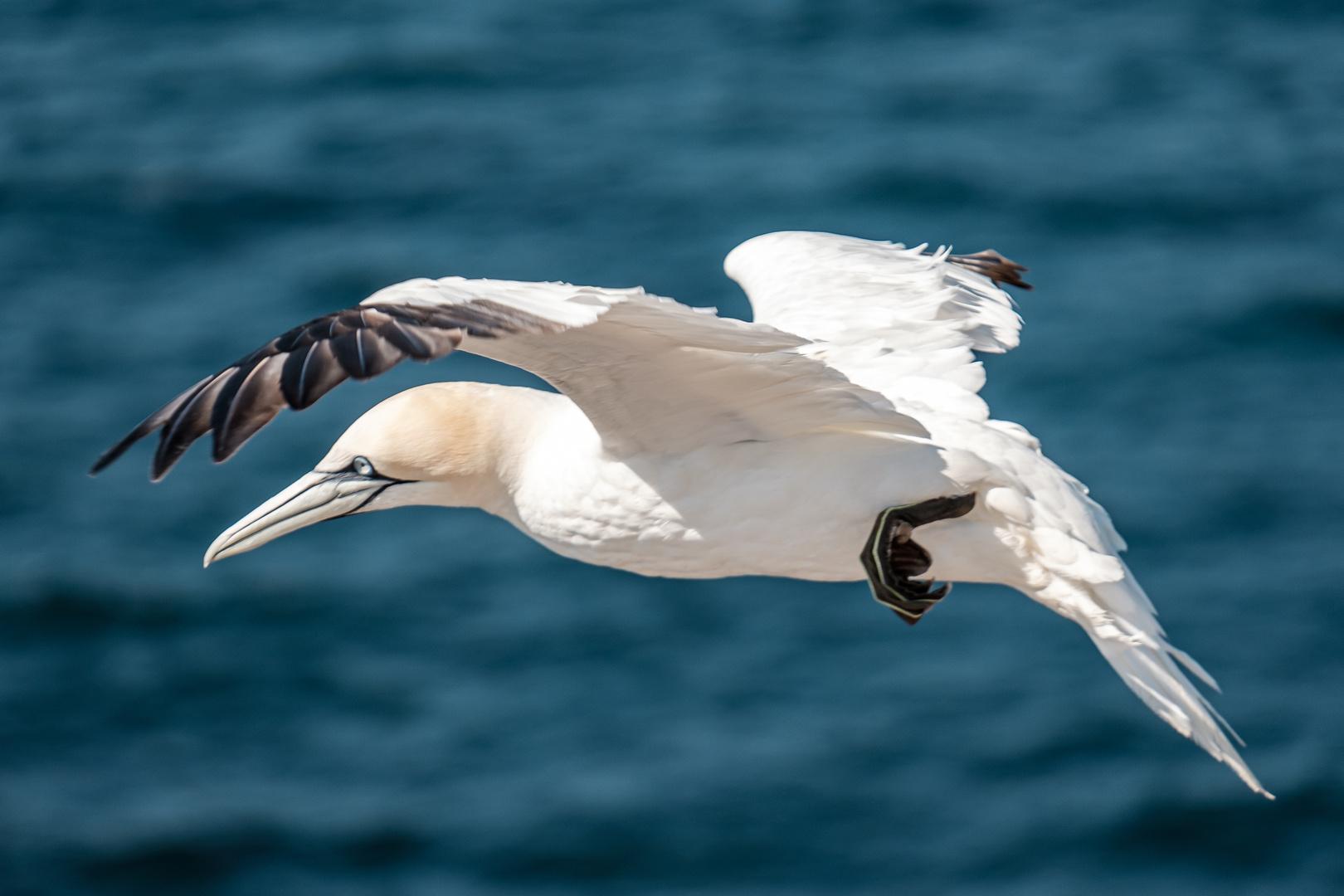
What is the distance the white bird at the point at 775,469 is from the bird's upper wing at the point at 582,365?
17 mm

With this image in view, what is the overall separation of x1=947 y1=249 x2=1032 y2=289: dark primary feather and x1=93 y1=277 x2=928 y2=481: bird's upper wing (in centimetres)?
267

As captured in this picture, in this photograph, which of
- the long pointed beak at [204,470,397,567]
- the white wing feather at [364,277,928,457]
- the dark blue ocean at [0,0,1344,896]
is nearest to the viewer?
Answer: the white wing feather at [364,277,928,457]

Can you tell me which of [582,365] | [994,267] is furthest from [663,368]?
[994,267]

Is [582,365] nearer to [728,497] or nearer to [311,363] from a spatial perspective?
[728,497]

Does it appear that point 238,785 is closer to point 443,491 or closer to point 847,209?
point 847,209

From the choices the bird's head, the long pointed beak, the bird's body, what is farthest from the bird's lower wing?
the long pointed beak

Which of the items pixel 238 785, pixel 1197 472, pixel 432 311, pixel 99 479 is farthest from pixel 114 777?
pixel 432 311

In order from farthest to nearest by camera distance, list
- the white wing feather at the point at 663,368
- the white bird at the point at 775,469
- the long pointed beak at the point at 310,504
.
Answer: the long pointed beak at the point at 310,504 < the white bird at the point at 775,469 < the white wing feather at the point at 663,368

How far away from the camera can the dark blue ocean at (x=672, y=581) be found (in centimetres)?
2217

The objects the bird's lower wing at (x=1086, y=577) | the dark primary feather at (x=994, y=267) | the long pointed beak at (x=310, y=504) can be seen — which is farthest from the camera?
the dark primary feather at (x=994, y=267)

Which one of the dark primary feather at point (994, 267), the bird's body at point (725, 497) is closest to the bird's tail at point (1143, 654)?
the bird's body at point (725, 497)

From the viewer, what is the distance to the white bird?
7.38 m

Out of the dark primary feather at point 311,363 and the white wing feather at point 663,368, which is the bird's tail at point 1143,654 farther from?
the dark primary feather at point 311,363

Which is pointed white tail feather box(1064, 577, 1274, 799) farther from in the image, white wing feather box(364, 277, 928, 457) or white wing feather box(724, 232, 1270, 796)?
white wing feather box(364, 277, 928, 457)
